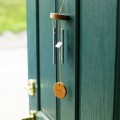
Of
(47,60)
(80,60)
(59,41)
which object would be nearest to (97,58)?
(80,60)

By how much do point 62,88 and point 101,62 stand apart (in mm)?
277

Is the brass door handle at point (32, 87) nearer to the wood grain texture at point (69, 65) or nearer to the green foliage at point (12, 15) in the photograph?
the wood grain texture at point (69, 65)

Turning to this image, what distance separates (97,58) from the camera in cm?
91

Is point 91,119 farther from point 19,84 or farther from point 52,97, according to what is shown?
point 19,84

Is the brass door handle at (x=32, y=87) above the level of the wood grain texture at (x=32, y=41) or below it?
below

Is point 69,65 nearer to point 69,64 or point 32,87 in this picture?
point 69,64

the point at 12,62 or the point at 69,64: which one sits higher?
the point at 69,64

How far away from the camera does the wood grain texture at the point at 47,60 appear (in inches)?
47.4

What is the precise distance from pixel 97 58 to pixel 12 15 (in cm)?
420

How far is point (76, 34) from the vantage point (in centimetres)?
101

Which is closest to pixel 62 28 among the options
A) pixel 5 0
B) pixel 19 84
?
pixel 19 84

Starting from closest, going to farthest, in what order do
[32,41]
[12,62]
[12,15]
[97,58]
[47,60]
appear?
[97,58]
[47,60]
[32,41]
[12,62]
[12,15]

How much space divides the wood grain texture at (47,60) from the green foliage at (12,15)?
3678mm

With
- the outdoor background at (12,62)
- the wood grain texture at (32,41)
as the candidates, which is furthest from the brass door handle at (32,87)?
the outdoor background at (12,62)
